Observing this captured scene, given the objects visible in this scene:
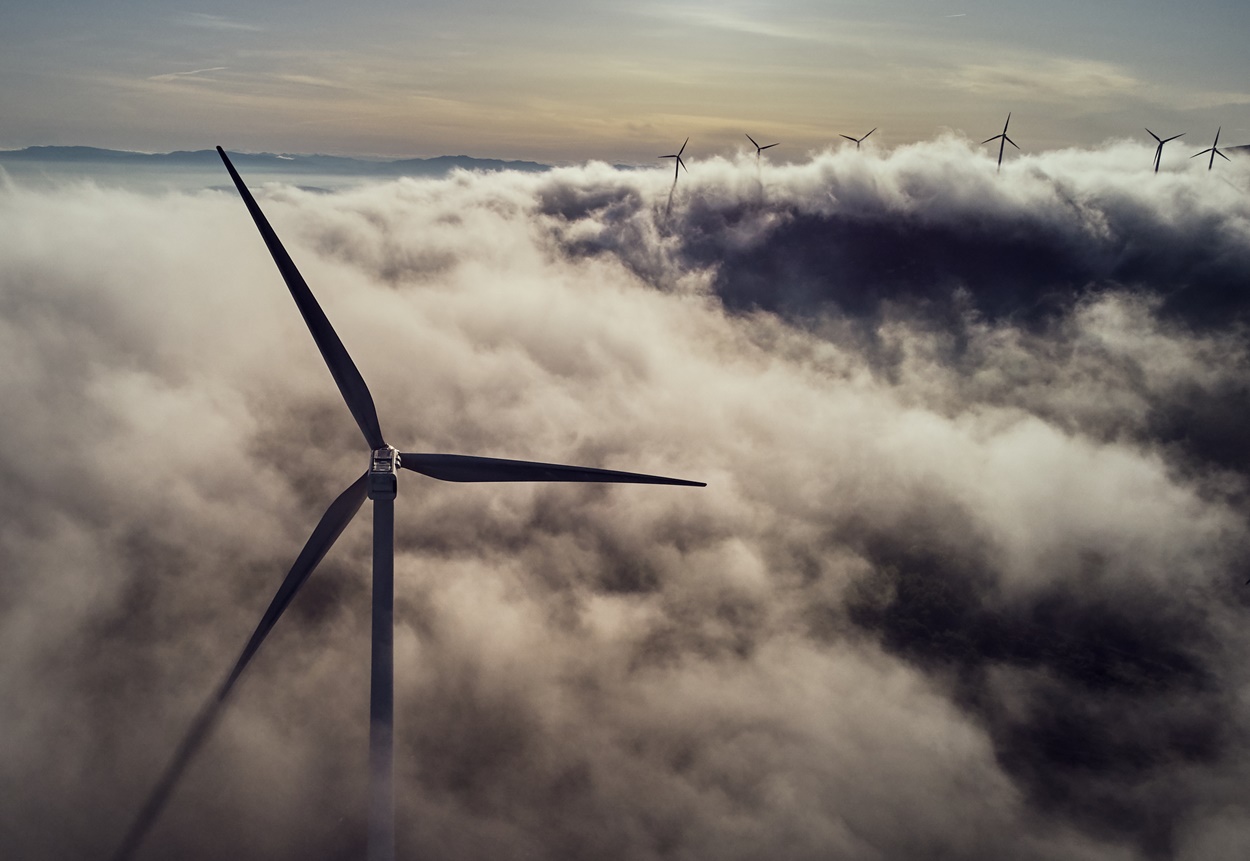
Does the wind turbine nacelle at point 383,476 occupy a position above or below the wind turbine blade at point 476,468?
above

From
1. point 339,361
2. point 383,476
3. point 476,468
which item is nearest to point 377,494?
point 383,476

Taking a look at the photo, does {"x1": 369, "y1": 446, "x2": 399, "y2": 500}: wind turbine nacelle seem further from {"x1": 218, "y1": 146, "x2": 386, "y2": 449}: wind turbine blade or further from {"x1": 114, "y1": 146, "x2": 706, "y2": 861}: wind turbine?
{"x1": 218, "y1": 146, "x2": 386, "y2": 449}: wind turbine blade

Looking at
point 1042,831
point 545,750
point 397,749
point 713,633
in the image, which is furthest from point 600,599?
point 1042,831

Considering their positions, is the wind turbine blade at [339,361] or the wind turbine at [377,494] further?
the wind turbine blade at [339,361]

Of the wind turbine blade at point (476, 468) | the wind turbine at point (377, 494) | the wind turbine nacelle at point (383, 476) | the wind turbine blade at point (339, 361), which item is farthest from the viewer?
the wind turbine blade at point (476, 468)

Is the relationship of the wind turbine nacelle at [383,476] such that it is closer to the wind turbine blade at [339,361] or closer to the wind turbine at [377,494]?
the wind turbine at [377,494]

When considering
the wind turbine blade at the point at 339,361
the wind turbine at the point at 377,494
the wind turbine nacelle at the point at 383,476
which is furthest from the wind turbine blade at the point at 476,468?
the wind turbine nacelle at the point at 383,476

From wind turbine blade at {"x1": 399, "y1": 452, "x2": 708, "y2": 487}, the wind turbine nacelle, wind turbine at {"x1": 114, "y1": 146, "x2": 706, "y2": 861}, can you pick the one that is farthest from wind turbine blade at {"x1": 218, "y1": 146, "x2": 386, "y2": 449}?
wind turbine blade at {"x1": 399, "y1": 452, "x2": 708, "y2": 487}
